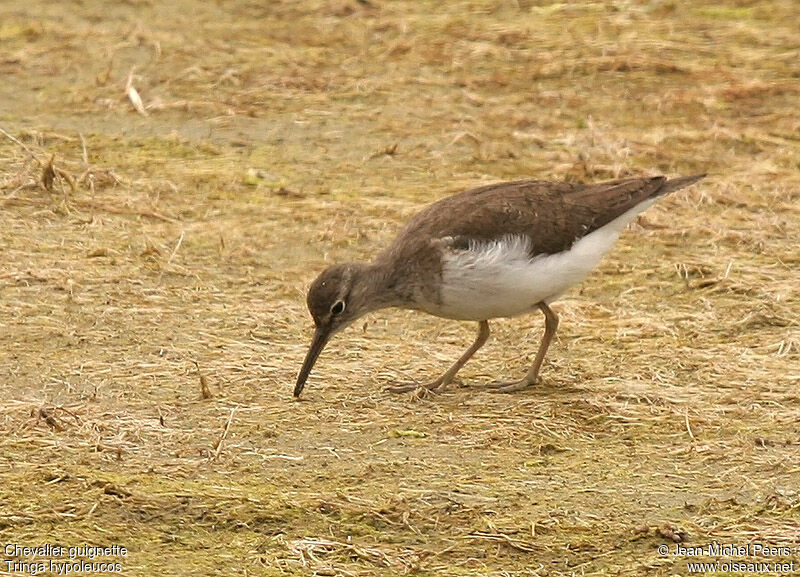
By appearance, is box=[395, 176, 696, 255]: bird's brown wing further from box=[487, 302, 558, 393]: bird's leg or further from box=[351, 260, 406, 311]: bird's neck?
box=[487, 302, 558, 393]: bird's leg

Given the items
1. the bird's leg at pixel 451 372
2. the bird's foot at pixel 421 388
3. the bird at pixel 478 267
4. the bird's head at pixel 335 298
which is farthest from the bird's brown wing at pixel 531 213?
the bird's foot at pixel 421 388

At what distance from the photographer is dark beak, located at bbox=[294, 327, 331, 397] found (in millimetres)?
8746

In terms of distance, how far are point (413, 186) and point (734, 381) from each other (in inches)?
169

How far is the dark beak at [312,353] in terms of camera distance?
875 centimetres

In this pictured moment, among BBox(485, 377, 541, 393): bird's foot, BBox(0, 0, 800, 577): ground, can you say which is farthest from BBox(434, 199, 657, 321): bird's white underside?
BBox(0, 0, 800, 577): ground

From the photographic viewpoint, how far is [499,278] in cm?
877

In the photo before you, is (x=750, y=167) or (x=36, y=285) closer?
(x=36, y=285)

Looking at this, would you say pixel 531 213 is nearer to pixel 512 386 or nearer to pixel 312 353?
pixel 512 386

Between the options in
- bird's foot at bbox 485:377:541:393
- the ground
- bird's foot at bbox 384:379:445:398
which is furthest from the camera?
bird's foot at bbox 485:377:541:393

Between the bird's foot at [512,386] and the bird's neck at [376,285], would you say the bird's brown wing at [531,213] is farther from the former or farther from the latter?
the bird's foot at [512,386]

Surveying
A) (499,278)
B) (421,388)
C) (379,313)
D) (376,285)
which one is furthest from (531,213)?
(379,313)

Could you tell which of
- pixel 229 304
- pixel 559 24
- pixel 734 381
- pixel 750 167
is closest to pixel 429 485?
pixel 734 381

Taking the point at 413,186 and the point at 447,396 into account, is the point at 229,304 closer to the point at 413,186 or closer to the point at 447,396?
the point at 447,396

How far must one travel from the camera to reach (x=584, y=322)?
10.1 metres
